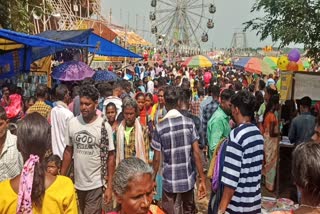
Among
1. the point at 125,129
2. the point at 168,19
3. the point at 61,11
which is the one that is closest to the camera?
the point at 125,129

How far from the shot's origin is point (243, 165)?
3244mm

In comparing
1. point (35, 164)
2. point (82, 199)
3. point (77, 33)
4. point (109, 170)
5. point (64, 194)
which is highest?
point (77, 33)

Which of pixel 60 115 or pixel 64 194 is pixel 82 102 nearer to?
pixel 60 115

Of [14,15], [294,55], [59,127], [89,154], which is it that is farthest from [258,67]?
[89,154]

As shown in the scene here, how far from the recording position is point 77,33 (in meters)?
9.99

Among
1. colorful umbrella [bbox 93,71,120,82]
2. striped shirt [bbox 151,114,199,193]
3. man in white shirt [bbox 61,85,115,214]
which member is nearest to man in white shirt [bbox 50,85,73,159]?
man in white shirt [bbox 61,85,115,214]

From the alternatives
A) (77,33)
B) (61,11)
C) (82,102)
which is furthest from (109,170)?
(61,11)

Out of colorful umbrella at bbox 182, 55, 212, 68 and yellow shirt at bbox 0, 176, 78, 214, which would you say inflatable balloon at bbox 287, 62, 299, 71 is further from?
colorful umbrella at bbox 182, 55, 212, 68

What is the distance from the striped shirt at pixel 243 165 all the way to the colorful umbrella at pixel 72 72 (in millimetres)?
6413

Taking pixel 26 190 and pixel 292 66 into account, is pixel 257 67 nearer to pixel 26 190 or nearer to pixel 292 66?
pixel 292 66

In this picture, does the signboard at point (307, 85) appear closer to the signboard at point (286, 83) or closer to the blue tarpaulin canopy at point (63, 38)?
the signboard at point (286, 83)

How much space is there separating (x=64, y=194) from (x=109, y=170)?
168 centimetres

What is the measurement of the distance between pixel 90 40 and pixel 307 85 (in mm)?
6164

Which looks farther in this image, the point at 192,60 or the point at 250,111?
the point at 192,60
